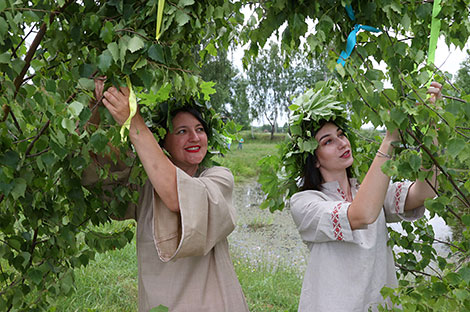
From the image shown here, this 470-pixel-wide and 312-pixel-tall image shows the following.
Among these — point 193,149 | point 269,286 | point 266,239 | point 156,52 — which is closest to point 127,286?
point 269,286

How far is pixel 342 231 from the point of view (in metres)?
1.67

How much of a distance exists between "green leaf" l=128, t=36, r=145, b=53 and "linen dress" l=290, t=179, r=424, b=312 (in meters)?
1.02

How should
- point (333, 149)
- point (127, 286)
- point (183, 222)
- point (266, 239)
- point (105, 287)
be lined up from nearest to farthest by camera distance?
1. point (183, 222)
2. point (333, 149)
3. point (105, 287)
4. point (127, 286)
5. point (266, 239)

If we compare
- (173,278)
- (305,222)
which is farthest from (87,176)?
(305,222)

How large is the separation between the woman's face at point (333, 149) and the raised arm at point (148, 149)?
752 mm

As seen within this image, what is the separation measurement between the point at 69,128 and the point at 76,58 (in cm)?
A: 31

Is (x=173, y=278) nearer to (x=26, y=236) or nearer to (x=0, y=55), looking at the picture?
(x=26, y=236)

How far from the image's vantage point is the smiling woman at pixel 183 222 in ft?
4.86

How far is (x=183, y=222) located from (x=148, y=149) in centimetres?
29

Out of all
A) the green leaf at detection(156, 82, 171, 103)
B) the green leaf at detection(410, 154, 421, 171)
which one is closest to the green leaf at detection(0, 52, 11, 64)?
the green leaf at detection(156, 82, 171, 103)

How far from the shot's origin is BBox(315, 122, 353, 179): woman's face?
190 centimetres

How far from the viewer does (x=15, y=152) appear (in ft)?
4.19

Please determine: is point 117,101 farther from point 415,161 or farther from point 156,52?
point 415,161

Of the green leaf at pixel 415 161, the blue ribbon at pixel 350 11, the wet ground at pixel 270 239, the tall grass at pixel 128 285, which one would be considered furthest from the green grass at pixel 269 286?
the blue ribbon at pixel 350 11
